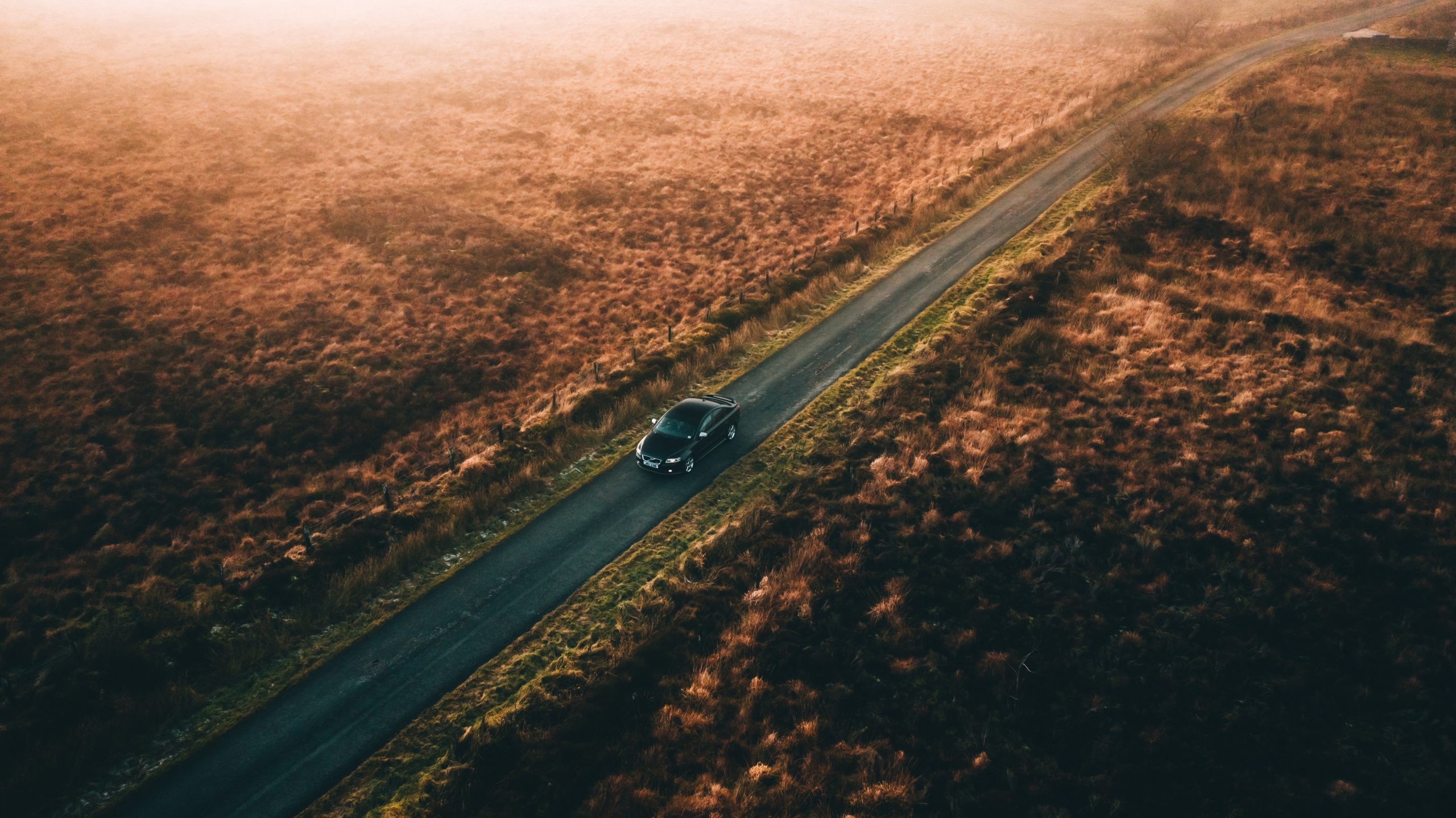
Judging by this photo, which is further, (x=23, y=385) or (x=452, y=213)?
(x=452, y=213)

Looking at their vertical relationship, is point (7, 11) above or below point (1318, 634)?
above

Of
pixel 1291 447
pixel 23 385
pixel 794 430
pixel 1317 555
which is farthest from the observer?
pixel 23 385

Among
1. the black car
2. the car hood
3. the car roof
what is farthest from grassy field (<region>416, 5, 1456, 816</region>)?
the car roof

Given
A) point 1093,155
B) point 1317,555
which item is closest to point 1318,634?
point 1317,555

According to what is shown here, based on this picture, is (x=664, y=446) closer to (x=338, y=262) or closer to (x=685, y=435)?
(x=685, y=435)

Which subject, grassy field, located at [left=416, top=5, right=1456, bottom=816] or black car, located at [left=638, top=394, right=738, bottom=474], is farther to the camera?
black car, located at [left=638, top=394, right=738, bottom=474]

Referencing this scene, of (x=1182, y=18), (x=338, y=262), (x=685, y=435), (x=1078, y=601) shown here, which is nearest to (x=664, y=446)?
(x=685, y=435)

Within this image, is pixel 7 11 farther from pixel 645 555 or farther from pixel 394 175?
pixel 645 555

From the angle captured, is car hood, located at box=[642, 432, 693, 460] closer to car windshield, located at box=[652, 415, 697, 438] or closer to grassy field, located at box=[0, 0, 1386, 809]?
car windshield, located at box=[652, 415, 697, 438]
